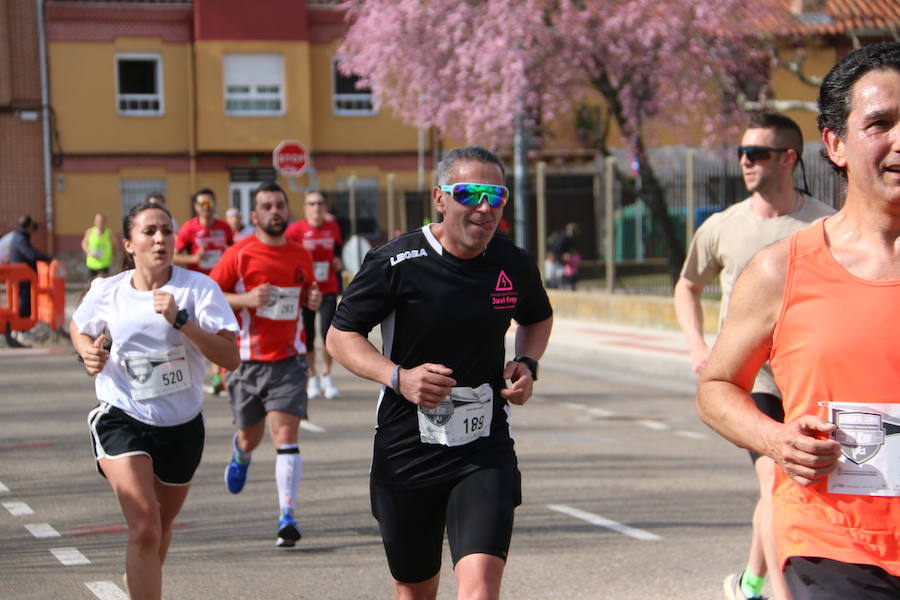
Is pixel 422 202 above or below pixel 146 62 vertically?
below

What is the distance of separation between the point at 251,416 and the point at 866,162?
5.41 metres

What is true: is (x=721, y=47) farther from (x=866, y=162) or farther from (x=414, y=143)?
(x=866, y=162)

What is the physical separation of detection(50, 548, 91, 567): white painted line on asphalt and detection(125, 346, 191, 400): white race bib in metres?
1.76

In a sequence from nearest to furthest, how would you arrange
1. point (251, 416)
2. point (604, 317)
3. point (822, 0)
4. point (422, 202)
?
1. point (251, 416)
2. point (604, 317)
3. point (422, 202)
4. point (822, 0)

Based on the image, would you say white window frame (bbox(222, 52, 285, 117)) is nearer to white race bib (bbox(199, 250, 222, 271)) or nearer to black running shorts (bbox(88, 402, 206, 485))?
white race bib (bbox(199, 250, 222, 271))

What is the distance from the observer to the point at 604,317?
2162 centimetres

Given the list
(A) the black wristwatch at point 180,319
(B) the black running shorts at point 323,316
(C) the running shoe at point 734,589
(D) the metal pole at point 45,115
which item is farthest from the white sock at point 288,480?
(D) the metal pole at point 45,115

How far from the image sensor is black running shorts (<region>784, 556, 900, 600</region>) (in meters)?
2.89

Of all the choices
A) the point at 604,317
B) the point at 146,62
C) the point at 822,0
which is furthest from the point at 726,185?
the point at 146,62

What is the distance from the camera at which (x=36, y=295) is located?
19.9m

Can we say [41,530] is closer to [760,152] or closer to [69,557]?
[69,557]

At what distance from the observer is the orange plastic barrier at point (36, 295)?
19578 millimetres

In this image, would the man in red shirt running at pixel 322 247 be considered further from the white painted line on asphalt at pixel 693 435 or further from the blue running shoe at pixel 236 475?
the blue running shoe at pixel 236 475

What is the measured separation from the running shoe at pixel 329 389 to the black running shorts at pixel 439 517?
30.0 feet
